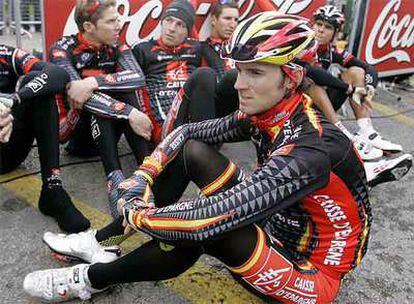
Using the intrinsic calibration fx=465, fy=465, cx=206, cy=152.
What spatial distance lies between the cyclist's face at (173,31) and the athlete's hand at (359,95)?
5.69ft

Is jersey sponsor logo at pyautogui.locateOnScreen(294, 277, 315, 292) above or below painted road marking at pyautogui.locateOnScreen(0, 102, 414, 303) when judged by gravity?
above

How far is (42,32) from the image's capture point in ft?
13.0

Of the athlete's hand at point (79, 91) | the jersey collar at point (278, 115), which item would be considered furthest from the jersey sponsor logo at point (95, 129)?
the jersey collar at point (278, 115)

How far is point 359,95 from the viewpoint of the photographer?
4.51m

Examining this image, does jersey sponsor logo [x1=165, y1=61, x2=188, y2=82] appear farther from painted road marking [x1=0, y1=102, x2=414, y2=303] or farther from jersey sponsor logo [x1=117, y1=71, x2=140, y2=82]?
painted road marking [x1=0, y1=102, x2=414, y2=303]

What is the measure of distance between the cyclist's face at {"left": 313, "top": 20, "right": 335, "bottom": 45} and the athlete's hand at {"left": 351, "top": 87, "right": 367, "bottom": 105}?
641mm

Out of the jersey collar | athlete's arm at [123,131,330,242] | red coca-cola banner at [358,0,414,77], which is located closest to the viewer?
athlete's arm at [123,131,330,242]

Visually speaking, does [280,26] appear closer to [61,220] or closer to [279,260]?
[279,260]

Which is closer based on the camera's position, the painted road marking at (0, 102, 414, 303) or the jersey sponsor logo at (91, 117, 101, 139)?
the painted road marking at (0, 102, 414, 303)

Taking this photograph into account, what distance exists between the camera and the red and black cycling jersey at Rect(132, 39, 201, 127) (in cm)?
384

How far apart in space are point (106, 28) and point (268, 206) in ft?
6.95

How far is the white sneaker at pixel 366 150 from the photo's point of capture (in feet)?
14.2

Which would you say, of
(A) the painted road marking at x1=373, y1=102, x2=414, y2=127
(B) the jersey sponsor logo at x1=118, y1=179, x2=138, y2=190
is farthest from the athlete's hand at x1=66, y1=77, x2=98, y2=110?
(A) the painted road marking at x1=373, y1=102, x2=414, y2=127

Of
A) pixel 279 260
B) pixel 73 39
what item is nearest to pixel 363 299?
pixel 279 260
